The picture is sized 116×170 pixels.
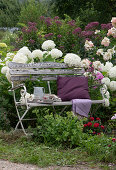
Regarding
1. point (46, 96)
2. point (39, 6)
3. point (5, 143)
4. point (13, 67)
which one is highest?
point (39, 6)

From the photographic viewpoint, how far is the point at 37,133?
452 centimetres

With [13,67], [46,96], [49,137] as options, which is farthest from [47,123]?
[13,67]

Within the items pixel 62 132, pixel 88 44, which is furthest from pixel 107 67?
pixel 62 132

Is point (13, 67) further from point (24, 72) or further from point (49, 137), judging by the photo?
point (49, 137)

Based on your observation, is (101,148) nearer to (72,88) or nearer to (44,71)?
(72,88)

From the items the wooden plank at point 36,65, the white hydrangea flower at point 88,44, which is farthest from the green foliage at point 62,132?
the white hydrangea flower at point 88,44

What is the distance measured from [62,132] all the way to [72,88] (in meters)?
1.17

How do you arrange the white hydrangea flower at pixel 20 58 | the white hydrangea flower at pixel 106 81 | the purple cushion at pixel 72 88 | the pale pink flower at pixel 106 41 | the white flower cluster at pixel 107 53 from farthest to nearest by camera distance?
the pale pink flower at pixel 106 41, the white flower cluster at pixel 107 53, the white hydrangea flower at pixel 106 81, the white hydrangea flower at pixel 20 58, the purple cushion at pixel 72 88

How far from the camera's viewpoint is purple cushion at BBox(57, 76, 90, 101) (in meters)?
5.22

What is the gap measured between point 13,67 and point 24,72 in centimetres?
21

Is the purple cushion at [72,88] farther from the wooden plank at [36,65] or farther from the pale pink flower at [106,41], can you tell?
the pale pink flower at [106,41]

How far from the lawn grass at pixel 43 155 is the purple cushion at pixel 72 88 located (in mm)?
1112

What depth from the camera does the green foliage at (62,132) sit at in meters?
4.18

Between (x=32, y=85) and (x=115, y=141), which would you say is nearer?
(x=115, y=141)
